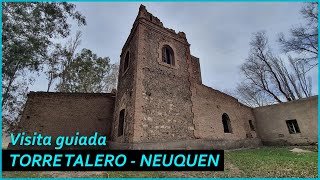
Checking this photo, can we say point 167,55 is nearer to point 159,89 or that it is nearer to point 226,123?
point 159,89

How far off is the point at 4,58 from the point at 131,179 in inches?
356

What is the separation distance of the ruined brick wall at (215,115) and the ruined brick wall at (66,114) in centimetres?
562

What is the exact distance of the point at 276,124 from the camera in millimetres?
14289

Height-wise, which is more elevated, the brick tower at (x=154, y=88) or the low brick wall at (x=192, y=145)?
the brick tower at (x=154, y=88)

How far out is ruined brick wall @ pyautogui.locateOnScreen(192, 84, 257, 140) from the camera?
33.5 feet

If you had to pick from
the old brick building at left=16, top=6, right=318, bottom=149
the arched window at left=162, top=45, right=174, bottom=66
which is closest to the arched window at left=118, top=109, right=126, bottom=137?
the old brick building at left=16, top=6, right=318, bottom=149

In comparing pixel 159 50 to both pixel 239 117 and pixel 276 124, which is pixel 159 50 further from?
pixel 276 124

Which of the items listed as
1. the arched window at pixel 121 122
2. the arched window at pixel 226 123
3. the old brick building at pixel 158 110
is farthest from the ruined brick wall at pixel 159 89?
the arched window at pixel 226 123

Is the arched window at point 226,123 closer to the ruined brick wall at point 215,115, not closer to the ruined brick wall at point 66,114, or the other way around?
the ruined brick wall at point 215,115

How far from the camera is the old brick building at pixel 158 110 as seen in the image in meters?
8.27

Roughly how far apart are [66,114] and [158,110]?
605 centimetres

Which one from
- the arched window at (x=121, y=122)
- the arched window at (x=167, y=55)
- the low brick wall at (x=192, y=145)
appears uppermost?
the arched window at (x=167, y=55)

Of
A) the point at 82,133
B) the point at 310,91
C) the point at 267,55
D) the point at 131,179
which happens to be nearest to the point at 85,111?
the point at 82,133

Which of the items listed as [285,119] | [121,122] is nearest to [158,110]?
[121,122]
